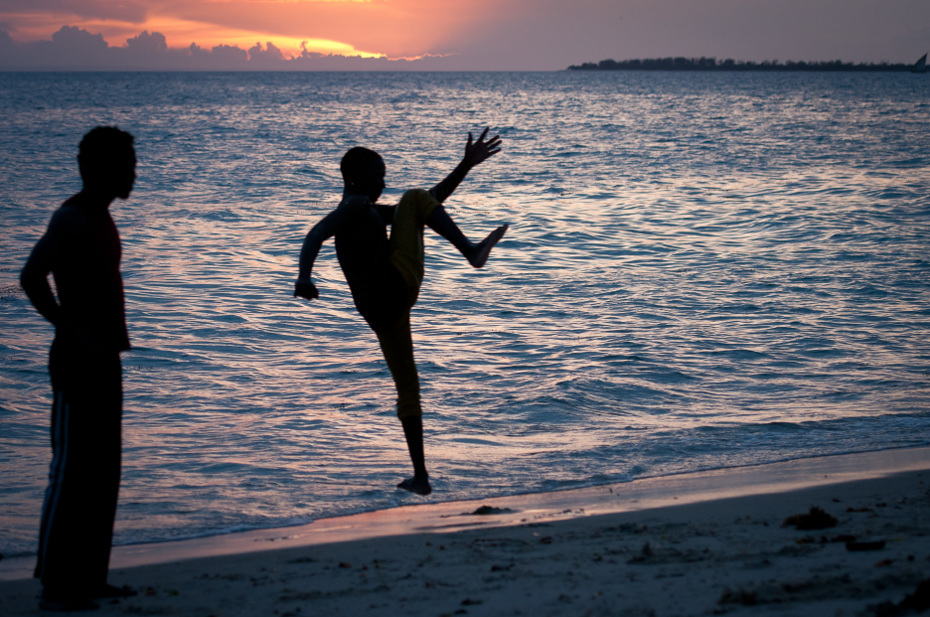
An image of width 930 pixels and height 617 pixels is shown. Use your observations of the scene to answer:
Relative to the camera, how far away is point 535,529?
4129mm

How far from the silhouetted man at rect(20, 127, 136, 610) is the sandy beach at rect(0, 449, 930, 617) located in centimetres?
21

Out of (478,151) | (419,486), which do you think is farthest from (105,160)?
(419,486)

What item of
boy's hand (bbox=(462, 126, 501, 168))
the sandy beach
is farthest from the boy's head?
the sandy beach

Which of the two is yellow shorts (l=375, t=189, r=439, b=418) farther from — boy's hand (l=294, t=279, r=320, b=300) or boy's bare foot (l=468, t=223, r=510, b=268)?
boy's hand (l=294, t=279, r=320, b=300)

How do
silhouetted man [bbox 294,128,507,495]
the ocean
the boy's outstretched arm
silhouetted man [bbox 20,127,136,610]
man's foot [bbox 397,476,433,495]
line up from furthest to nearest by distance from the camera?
1. the ocean
2. man's foot [bbox 397,476,433,495]
3. the boy's outstretched arm
4. silhouetted man [bbox 294,128,507,495]
5. silhouetted man [bbox 20,127,136,610]

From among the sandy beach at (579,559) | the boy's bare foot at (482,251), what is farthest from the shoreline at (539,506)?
the boy's bare foot at (482,251)

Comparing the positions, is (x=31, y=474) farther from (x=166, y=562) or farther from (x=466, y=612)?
(x=466, y=612)

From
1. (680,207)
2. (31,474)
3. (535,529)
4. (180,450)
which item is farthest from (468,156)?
(680,207)

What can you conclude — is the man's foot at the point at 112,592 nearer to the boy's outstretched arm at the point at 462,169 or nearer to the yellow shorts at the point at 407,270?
the yellow shorts at the point at 407,270

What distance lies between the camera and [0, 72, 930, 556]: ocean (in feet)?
18.1

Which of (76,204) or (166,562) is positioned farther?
(166,562)

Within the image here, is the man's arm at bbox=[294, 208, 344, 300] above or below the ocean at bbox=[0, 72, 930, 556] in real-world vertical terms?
above

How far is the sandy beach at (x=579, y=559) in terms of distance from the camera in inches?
118

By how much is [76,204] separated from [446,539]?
7.44 feet
